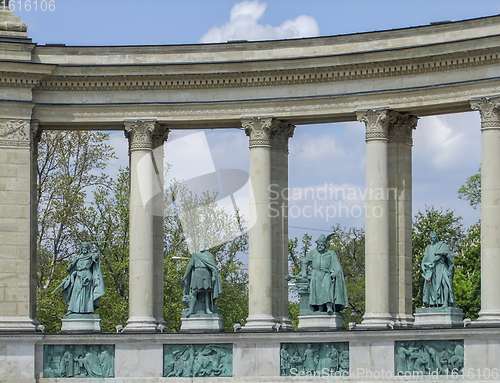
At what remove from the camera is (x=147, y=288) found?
63.3 metres

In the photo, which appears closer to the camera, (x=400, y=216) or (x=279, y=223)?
(x=400, y=216)

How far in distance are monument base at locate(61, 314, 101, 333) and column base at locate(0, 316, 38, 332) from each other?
6.20 feet

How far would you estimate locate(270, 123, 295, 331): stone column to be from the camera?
64.6 m

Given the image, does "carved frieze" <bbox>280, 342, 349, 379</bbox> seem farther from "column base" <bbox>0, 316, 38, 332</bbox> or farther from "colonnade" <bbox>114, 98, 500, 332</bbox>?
"column base" <bbox>0, 316, 38, 332</bbox>

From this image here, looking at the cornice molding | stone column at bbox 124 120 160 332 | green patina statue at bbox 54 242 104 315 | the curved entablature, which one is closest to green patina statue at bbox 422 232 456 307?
the curved entablature

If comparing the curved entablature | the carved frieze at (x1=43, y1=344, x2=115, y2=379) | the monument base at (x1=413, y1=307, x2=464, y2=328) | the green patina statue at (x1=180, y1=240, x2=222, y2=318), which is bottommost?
the carved frieze at (x1=43, y1=344, x2=115, y2=379)

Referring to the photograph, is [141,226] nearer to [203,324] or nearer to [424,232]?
[203,324]

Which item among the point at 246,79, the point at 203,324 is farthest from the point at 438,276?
the point at 246,79

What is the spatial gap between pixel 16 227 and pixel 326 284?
17.5 metres

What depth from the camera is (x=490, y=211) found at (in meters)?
57.8

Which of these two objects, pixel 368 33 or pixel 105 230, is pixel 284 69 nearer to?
pixel 368 33

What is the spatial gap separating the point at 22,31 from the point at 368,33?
1975cm

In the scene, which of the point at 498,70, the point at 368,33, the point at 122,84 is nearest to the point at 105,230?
the point at 122,84

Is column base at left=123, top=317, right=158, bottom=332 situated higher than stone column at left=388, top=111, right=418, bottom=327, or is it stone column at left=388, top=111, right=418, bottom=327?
stone column at left=388, top=111, right=418, bottom=327
